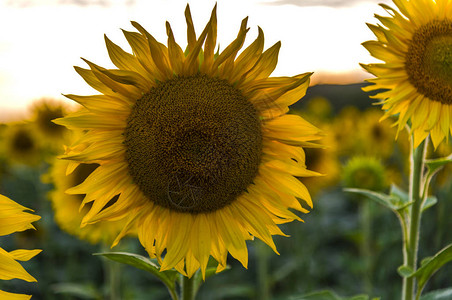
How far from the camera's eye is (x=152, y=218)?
1351mm

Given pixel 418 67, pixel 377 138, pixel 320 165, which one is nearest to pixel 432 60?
pixel 418 67

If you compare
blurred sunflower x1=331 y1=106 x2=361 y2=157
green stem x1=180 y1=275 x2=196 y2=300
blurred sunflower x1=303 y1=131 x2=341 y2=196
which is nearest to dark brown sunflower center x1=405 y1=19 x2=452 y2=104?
green stem x1=180 y1=275 x2=196 y2=300

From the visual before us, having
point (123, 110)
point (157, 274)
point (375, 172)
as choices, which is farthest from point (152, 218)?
point (375, 172)

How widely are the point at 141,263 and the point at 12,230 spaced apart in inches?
12.9

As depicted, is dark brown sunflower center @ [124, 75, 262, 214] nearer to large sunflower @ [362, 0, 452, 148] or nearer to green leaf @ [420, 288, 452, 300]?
large sunflower @ [362, 0, 452, 148]

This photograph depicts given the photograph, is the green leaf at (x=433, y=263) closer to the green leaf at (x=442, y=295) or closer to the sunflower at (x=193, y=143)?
the green leaf at (x=442, y=295)

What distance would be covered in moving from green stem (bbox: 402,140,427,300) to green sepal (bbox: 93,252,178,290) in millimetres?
784

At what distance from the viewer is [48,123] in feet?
14.8

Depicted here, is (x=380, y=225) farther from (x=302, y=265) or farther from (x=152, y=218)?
(x=152, y=218)

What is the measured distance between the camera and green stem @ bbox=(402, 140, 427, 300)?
1650 millimetres

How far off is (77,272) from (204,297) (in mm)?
1003

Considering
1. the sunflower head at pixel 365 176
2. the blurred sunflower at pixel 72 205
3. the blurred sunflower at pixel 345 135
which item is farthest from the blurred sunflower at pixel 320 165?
the blurred sunflower at pixel 72 205

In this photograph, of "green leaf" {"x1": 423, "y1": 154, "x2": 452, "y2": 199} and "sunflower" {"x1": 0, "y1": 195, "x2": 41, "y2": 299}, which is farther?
"green leaf" {"x1": 423, "y1": 154, "x2": 452, "y2": 199}

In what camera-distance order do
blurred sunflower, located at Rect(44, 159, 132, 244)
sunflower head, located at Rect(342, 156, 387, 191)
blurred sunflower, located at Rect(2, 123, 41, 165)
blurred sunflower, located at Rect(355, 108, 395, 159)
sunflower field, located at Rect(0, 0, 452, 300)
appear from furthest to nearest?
blurred sunflower, located at Rect(355, 108, 395, 159)
blurred sunflower, located at Rect(2, 123, 41, 165)
sunflower head, located at Rect(342, 156, 387, 191)
blurred sunflower, located at Rect(44, 159, 132, 244)
sunflower field, located at Rect(0, 0, 452, 300)
